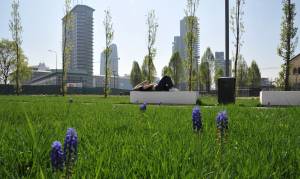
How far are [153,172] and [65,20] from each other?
4156 centimetres

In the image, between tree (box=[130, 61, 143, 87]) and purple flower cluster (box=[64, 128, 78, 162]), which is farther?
tree (box=[130, 61, 143, 87])

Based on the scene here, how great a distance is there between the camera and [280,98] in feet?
60.3

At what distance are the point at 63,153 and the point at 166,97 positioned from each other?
20238 mm

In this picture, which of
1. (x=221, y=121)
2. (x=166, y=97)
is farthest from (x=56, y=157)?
(x=166, y=97)

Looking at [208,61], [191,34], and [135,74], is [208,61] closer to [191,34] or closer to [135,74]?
[135,74]

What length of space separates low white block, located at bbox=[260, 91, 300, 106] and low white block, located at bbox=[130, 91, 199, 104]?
4591mm

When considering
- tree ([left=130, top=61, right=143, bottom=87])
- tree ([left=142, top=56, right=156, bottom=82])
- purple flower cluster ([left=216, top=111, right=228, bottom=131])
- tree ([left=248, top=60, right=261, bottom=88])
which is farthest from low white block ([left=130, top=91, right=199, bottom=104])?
tree ([left=130, top=61, right=143, bottom=87])

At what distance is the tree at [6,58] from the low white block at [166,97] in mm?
56703

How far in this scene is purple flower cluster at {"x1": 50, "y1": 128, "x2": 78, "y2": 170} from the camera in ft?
4.49

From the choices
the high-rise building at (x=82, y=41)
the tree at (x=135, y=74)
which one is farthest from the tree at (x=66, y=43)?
the high-rise building at (x=82, y=41)

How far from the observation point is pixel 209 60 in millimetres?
77062

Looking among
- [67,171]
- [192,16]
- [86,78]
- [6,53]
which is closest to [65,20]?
[192,16]

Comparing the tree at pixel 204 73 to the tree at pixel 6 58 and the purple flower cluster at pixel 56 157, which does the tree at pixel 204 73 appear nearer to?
the tree at pixel 6 58

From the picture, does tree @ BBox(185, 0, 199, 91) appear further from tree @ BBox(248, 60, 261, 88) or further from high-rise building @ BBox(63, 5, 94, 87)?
high-rise building @ BBox(63, 5, 94, 87)
